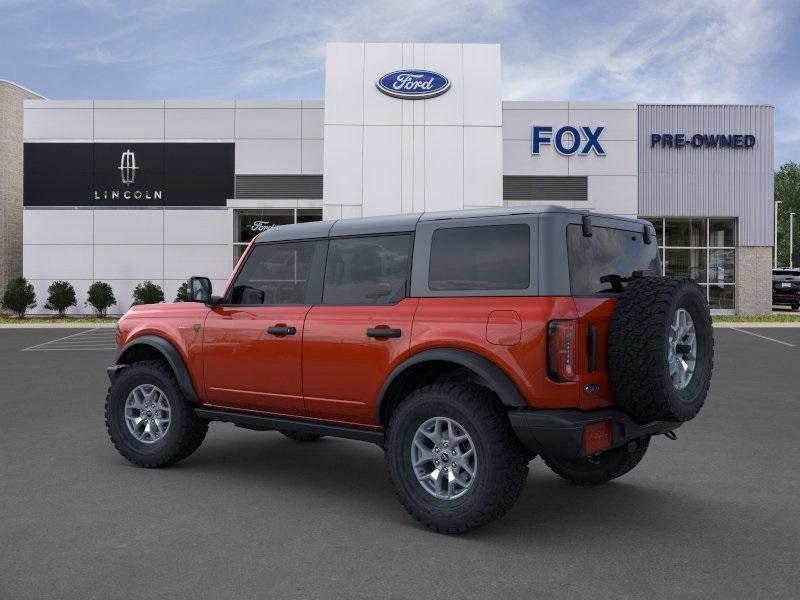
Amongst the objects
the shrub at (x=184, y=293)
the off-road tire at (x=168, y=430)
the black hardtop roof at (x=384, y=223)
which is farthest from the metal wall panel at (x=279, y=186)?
the black hardtop roof at (x=384, y=223)

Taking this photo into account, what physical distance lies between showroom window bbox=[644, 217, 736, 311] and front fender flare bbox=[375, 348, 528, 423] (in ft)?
91.8

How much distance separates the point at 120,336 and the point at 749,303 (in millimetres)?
28894

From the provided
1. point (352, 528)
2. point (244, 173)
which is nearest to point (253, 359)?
point (352, 528)

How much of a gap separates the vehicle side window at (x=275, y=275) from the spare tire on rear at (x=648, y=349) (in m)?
2.21

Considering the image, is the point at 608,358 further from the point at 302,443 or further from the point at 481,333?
the point at 302,443

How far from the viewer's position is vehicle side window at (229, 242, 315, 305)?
18.7 ft

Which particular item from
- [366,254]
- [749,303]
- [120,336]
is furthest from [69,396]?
[749,303]

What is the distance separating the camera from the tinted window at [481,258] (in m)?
4.67

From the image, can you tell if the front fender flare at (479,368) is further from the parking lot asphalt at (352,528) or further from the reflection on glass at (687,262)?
the reflection on glass at (687,262)

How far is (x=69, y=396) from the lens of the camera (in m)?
10.3

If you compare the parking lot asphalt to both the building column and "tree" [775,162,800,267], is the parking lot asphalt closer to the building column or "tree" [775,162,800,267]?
the building column

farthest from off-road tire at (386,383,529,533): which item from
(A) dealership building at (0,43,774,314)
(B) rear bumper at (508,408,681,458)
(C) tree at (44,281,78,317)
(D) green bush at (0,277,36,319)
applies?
(D) green bush at (0,277,36,319)

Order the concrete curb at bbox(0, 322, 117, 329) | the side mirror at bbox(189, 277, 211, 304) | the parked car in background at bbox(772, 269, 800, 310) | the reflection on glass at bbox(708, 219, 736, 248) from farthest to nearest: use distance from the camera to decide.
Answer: the parked car in background at bbox(772, 269, 800, 310), the reflection on glass at bbox(708, 219, 736, 248), the concrete curb at bbox(0, 322, 117, 329), the side mirror at bbox(189, 277, 211, 304)

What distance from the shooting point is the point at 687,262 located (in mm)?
31328
